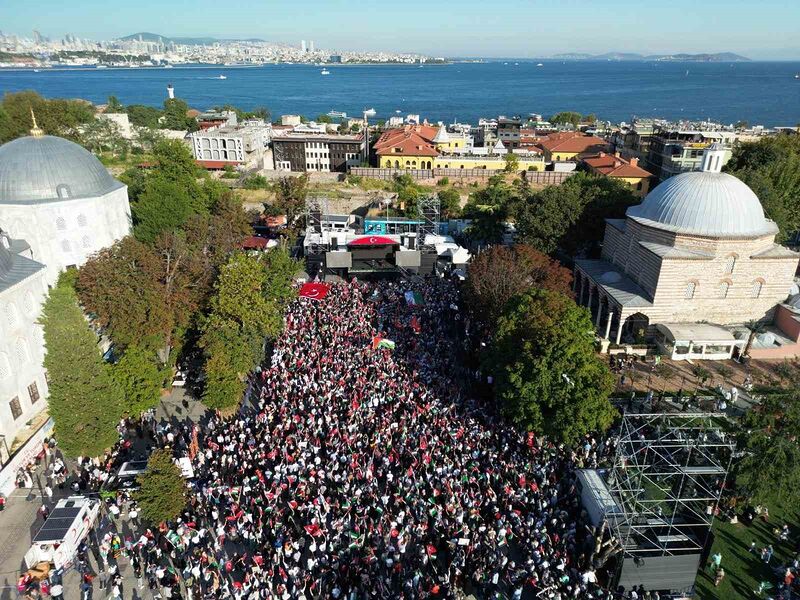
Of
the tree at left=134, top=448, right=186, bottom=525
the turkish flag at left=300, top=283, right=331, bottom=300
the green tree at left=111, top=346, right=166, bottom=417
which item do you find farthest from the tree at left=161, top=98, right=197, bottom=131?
the tree at left=134, top=448, right=186, bottom=525

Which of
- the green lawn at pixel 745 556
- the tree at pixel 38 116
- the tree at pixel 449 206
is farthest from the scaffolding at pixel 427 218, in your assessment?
the tree at pixel 38 116

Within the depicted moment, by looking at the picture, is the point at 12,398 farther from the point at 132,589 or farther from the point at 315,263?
the point at 315,263

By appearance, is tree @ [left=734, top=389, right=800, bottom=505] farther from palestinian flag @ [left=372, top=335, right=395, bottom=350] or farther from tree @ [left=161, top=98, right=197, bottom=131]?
tree @ [left=161, top=98, right=197, bottom=131]

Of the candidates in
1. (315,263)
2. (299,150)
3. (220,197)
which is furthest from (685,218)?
(299,150)

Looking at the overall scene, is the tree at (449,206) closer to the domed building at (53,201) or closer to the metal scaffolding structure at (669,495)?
the domed building at (53,201)

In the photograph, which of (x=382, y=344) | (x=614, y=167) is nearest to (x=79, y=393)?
(x=382, y=344)
